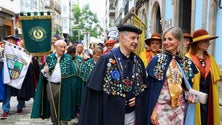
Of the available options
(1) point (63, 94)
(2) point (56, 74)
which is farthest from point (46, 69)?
(1) point (63, 94)

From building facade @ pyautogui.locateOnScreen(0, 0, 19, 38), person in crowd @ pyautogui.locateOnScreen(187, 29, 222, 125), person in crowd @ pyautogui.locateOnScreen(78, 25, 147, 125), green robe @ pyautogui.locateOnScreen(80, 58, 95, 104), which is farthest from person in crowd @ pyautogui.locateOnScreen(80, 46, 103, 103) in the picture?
building facade @ pyautogui.locateOnScreen(0, 0, 19, 38)

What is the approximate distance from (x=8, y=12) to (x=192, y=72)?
75.1 feet

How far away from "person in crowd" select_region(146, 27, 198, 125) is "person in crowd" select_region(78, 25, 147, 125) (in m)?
0.19

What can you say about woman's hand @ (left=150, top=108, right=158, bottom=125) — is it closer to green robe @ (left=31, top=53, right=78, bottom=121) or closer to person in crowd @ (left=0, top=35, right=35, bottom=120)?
green robe @ (left=31, top=53, right=78, bottom=121)

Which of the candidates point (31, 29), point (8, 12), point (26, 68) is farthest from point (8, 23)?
point (31, 29)

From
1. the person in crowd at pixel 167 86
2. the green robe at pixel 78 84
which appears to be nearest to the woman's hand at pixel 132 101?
the person in crowd at pixel 167 86

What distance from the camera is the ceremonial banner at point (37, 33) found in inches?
227

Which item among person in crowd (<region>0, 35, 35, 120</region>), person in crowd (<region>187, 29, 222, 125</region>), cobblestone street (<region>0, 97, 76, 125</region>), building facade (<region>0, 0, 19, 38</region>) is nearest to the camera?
person in crowd (<region>187, 29, 222, 125</region>)

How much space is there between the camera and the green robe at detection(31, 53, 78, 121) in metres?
5.63

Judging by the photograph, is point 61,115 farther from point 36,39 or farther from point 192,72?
point 192,72

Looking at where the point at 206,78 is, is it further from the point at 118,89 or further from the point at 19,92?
the point at 19,92

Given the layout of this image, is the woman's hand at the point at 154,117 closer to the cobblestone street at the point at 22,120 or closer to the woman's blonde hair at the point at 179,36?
the woman's blonde hair at the point at 179,36

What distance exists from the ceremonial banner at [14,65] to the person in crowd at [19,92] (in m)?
0.17

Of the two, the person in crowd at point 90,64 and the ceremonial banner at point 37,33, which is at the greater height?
the ceremonial banner at point 37,33
